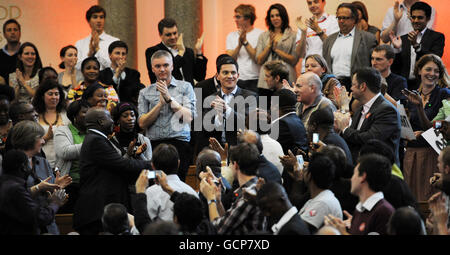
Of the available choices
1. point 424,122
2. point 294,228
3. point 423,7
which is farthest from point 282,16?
point 294,228

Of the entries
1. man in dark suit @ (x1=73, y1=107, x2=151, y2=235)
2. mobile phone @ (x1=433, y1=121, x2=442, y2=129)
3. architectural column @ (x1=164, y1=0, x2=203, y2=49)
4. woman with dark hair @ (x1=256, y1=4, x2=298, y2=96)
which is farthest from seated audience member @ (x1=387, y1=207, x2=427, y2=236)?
architectural column @ (x1=164, y1=0, x2=203, y2=49)

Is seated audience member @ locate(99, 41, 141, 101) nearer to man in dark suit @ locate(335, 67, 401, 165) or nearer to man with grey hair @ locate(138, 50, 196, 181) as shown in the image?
man with grey hair @ locate(138, 50, 196, 181)

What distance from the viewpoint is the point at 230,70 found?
27.4 ft

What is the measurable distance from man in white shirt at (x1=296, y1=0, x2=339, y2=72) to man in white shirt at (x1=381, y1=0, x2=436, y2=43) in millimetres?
696

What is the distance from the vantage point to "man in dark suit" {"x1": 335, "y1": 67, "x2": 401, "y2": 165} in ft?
22.1

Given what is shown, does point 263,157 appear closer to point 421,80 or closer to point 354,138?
point 354,138

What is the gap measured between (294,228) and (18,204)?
205 centimetres

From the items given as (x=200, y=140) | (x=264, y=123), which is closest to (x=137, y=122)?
(x=200, y=140)

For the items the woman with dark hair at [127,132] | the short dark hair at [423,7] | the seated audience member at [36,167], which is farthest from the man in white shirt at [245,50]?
the seated audience member at [36,167]

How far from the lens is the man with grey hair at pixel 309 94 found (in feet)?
24.6

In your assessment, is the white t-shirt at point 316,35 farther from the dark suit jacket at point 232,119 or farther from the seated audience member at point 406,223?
the seated audience member at point 406,223

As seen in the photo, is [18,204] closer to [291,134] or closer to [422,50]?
[291,134]

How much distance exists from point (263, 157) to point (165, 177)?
850 millimetres

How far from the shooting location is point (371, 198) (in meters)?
5.13
